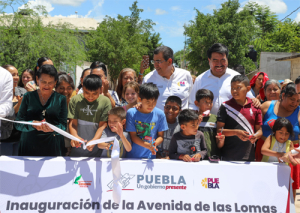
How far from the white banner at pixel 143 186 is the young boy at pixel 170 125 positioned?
57 centimetres

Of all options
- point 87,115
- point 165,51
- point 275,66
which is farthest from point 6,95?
point 275,66

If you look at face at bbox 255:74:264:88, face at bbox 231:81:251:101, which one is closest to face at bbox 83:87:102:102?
face at bbox 231:81:251:101

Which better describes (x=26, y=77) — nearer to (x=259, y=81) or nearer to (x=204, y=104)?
(x=204, y=104)

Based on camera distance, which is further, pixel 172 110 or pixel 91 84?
pixel 172 110

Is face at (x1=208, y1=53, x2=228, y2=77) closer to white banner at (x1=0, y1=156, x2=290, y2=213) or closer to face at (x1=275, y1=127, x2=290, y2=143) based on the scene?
face at (x1=275, y1=127, x2=290, y2=143)

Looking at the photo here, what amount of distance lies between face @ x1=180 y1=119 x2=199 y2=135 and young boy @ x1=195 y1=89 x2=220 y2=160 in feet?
1.13

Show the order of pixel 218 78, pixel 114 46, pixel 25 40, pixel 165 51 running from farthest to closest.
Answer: pixel 114 46
pixel 25 40
pixel 165 51
pixel 218 78

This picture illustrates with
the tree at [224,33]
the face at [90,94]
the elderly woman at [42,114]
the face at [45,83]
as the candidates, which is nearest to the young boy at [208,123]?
the face at [90,94]

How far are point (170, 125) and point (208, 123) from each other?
50cm

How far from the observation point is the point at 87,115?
331 cm

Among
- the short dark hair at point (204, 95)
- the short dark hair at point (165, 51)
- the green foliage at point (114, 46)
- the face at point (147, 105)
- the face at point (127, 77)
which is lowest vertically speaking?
the face at point (147, 105)

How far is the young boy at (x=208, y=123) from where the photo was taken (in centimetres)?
342

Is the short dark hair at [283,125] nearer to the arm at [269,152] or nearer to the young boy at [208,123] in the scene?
the arm at [269,152]

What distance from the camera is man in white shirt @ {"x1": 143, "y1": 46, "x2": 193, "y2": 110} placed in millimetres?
4086
